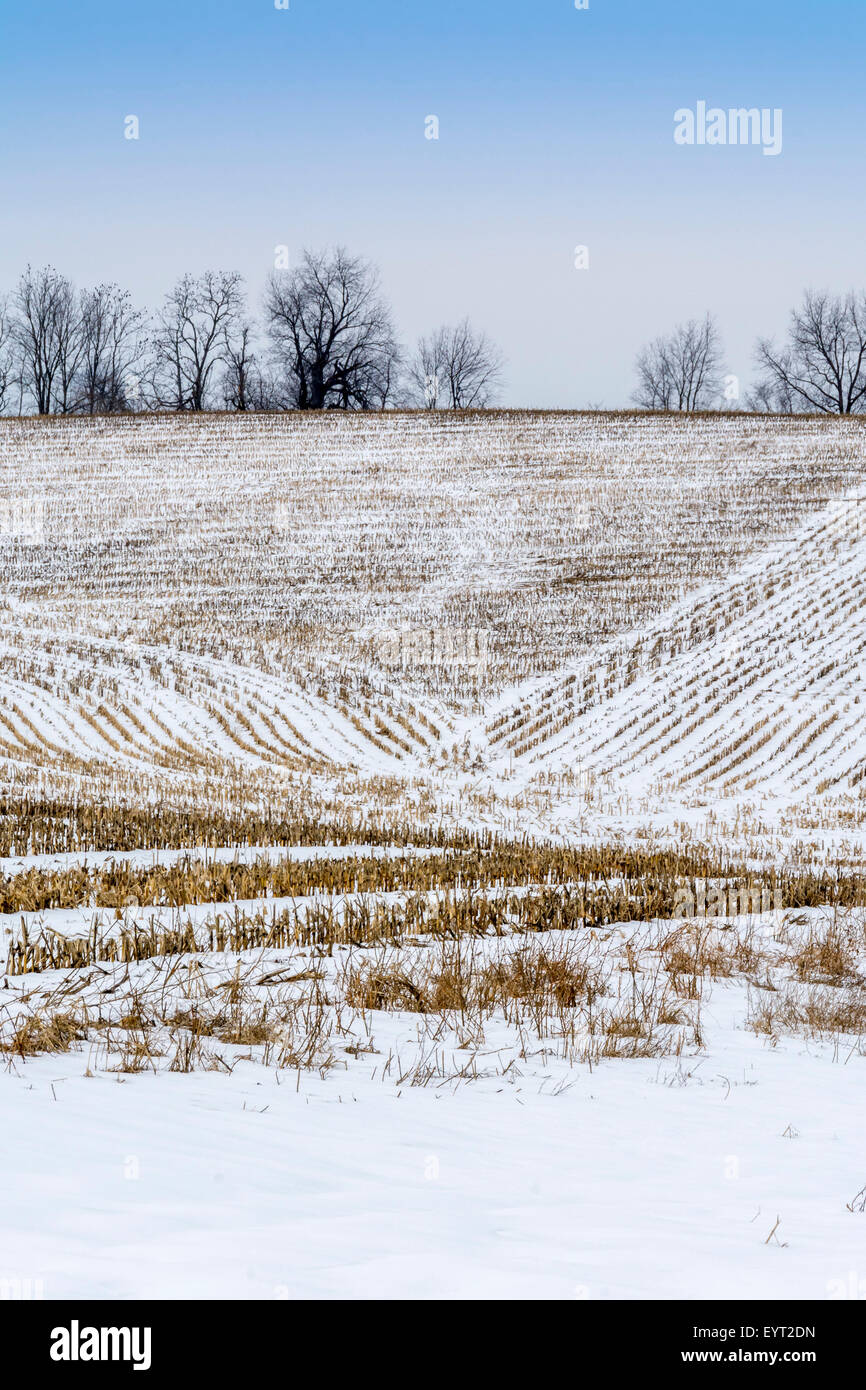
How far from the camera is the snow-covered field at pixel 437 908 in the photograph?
9.68ft

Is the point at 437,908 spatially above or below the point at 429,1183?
below

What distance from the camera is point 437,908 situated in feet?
26.3

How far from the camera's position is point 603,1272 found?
2682 millimetres

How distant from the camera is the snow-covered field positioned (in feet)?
9.68

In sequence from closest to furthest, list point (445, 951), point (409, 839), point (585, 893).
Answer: point (445, 951) < point (585, 893) < point (409, 839)

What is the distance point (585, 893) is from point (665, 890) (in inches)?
37.0

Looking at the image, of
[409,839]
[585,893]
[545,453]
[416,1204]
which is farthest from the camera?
[545,453]

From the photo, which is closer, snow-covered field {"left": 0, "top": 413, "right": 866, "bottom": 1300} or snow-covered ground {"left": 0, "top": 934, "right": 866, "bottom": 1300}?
snow-covered ground {"left": 0, "top": 934, "right": 866, "bottom": 1300}

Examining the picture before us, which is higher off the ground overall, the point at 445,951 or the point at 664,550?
the point at 664,550

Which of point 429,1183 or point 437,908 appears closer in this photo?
point 429,1183

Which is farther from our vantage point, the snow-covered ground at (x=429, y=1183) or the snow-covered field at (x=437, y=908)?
the snow-covered field at (x=437, y=908)
